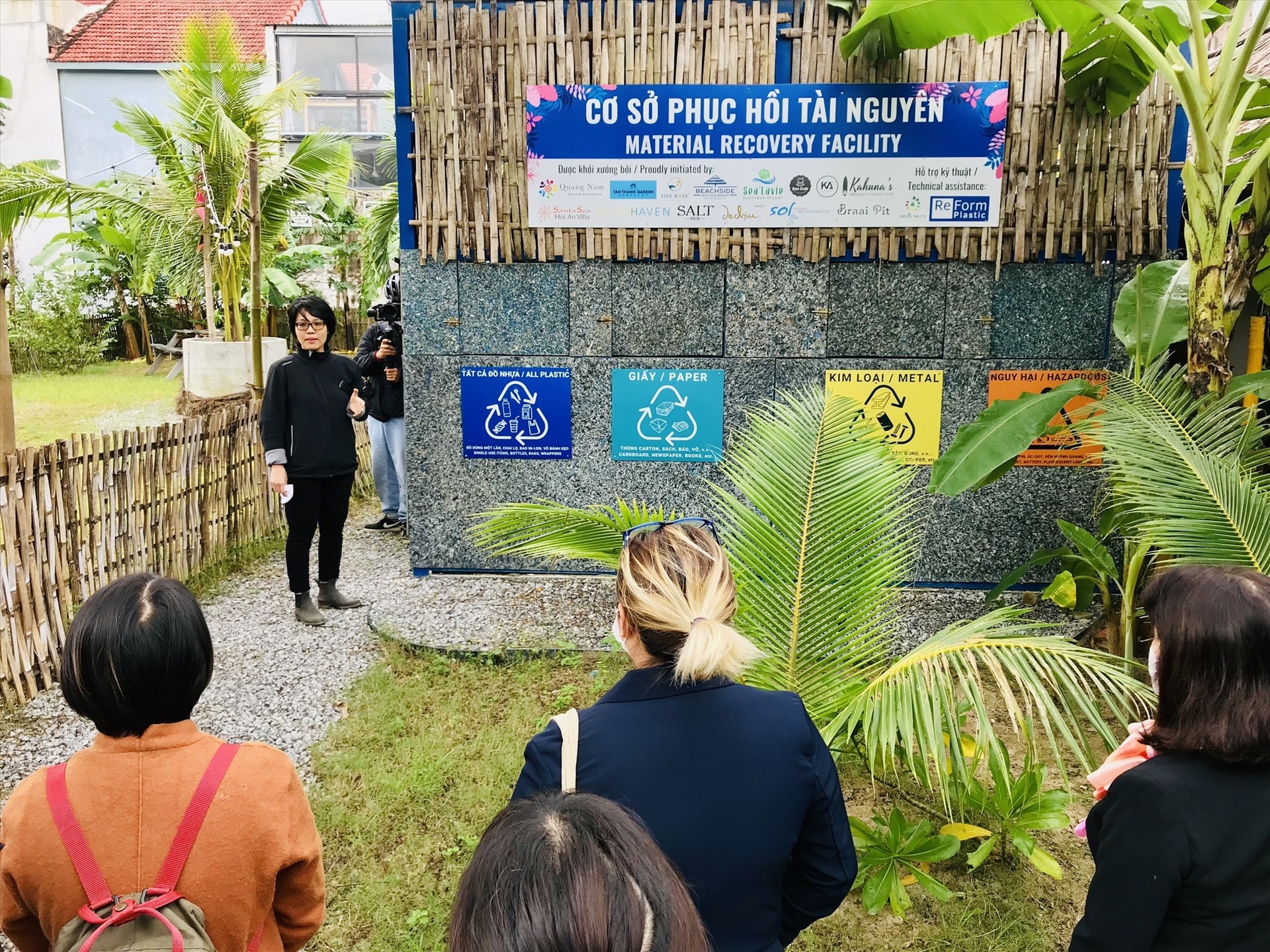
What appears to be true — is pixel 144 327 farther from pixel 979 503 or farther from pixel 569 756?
pixel 569 756

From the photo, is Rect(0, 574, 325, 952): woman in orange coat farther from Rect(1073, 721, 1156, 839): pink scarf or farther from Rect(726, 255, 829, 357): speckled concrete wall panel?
Rect(726, 255, 829, 357): speckled concrete wall panel

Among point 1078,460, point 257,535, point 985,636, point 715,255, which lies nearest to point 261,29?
point 257,535

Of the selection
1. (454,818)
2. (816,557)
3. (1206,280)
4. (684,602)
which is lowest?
(454,818)

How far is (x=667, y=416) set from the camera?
6195mm

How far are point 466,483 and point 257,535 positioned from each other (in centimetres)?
217

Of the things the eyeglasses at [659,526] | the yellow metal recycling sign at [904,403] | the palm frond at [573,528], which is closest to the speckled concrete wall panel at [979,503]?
the yellow metal recycling sign at [904,403]

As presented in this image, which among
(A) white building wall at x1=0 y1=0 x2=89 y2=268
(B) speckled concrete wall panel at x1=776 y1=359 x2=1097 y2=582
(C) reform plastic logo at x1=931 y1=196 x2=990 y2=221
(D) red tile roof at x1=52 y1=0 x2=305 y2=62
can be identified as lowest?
(B) speckled concrete wall panel at x1=776 y1=359 x2=1097 y2=582

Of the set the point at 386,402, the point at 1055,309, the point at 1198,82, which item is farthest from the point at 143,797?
the point at 386,402

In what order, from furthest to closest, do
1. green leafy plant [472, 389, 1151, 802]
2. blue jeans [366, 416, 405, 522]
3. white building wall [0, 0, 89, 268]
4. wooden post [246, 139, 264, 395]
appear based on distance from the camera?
1. white building wall [0, 0, 89, 268]
2. wooden post [246, 139, 264, 395]
3. blue jeans [366, 416, 405, 522]
4. green leafy plant [472, 389, 1151, 802]

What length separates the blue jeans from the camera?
7379 millimetres

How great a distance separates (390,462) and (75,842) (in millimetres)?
6227

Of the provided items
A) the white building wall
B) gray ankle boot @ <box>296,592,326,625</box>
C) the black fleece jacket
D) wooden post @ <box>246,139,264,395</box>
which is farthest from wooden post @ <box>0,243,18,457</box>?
the white building wall

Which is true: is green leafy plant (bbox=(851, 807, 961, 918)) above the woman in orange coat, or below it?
below

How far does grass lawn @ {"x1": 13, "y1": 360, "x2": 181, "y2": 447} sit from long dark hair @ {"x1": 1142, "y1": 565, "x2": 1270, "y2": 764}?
36.6 feet
